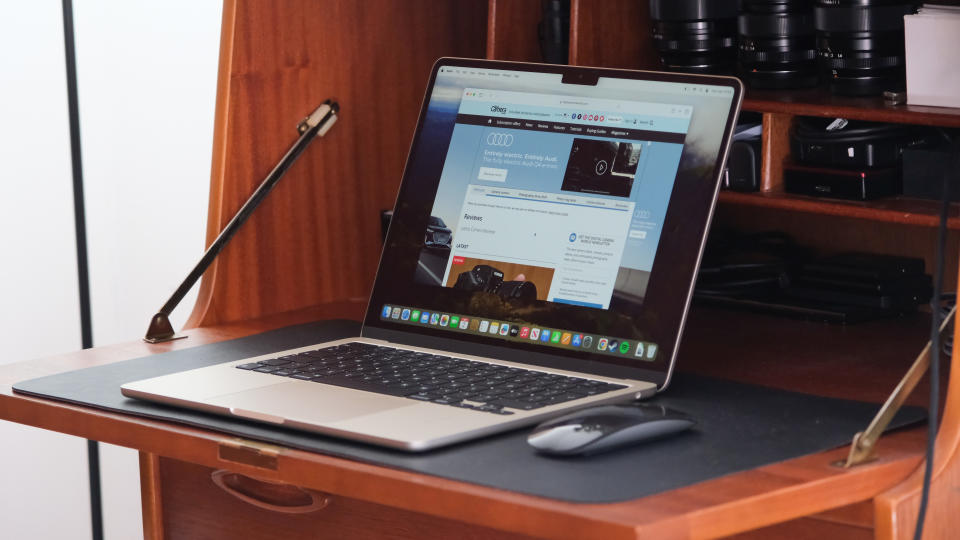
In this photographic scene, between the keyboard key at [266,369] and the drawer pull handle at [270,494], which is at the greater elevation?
the keyboard key at [266,369]

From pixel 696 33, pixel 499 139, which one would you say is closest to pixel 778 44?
pixel 696 33

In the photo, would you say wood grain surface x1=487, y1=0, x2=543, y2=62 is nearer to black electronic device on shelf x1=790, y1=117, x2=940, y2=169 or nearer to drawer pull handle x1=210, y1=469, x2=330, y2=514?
black electronic device on shelf x1=790, y1=117, x2=940, y2=169

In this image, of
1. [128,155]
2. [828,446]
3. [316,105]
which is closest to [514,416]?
[828,446]

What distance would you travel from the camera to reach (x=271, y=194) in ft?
4.76

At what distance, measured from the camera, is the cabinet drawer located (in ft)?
3.71

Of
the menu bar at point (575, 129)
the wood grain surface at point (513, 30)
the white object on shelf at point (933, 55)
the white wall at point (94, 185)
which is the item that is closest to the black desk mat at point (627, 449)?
the menu bar at point (575, 129)

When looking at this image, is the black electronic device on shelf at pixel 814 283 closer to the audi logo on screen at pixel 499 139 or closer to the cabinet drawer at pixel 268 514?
the audi logo on screen at pixel 499 139

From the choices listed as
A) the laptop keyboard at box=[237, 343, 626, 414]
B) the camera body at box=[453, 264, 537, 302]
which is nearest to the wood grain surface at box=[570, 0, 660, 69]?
the camera body at box=[453, 264, 537, 302]

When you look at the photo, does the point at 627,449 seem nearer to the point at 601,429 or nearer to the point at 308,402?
the point at 601,429

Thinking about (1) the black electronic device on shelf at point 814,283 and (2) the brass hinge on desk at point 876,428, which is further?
(1) the black electronic device on shelf at point 814,283

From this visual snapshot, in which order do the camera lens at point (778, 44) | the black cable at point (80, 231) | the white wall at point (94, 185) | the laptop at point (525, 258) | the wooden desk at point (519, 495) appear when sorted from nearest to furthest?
the wooden desk at point (519, 495)
the laptop at point (525, 258)
the camera lens at point (778, 44)
the white wall at point (94, 185)
the black cable at point (80, 231)

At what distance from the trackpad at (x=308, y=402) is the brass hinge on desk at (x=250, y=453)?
33mm

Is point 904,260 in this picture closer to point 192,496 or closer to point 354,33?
point 354,33

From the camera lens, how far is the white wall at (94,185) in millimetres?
2301
